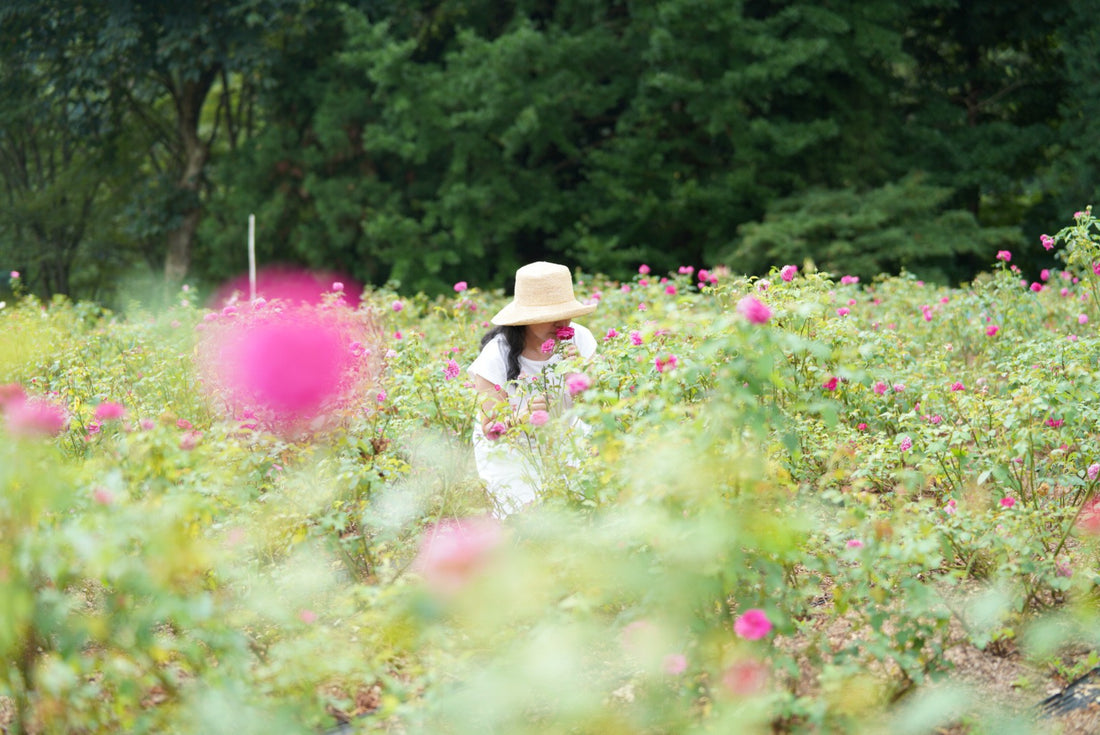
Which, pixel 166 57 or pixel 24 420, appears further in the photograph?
pixel 166 57

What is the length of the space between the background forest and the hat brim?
319 inches

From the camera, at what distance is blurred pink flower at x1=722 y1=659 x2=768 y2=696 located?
1966 millimetres

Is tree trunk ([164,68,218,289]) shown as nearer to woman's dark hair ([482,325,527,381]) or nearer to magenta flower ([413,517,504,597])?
woman's dark hair ([482,325,527,381])

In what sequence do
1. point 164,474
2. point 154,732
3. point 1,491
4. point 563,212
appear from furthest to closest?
1. point 563,212
2. point 164,474
3. point 154,732
4. point 1,491

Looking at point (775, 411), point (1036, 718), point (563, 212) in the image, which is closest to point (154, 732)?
point (775, 411)

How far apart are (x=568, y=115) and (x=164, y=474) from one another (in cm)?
1144

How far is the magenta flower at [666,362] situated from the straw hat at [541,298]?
1.00m

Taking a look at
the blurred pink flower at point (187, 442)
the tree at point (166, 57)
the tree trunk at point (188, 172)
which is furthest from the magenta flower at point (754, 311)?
the tree trunk at point (188, 172)

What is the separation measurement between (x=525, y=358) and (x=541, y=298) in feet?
0.82

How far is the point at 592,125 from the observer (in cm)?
1458

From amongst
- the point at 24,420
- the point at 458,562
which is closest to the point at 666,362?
the point at 458,562

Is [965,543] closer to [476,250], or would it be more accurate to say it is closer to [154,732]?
[154,732]

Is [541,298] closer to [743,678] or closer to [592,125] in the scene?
[743,678]

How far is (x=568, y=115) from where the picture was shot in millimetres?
13094
